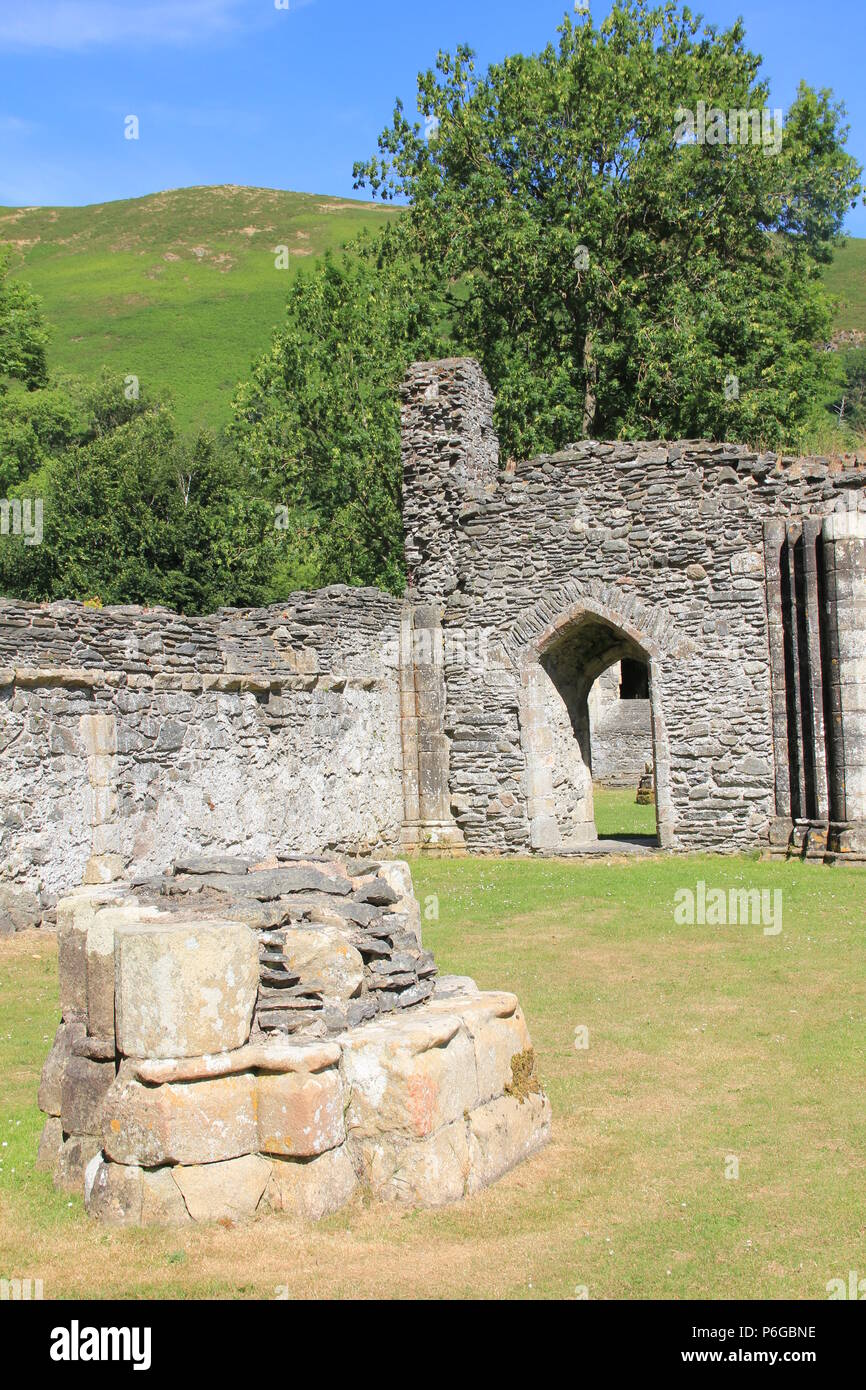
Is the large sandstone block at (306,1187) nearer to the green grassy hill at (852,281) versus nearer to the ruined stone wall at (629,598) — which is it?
the ruined stone wall at (629,598)

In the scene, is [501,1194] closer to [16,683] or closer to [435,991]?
[435,991]

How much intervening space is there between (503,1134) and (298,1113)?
1.04 m

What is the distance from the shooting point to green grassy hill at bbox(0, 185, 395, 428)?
6344cm

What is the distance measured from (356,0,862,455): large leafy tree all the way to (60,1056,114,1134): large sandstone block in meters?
20.0

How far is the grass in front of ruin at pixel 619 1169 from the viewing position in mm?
4406

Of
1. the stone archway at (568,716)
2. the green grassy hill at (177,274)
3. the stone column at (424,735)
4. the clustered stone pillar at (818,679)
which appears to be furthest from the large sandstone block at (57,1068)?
the green grassy hill at (177,274)

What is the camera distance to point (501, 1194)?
5.13 metres

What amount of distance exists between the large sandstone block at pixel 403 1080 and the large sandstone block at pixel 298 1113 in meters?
0.15

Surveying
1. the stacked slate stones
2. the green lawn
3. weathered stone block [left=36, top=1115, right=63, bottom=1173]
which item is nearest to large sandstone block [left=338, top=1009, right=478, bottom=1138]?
the stacked slate stones

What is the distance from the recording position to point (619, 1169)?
5422mm

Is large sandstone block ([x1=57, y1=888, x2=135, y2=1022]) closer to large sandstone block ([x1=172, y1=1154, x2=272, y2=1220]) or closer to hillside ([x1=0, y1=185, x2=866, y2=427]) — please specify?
large sandstone block ([x1=172, y1=1154, x2=272, y2=1220])

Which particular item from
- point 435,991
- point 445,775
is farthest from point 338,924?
point 445,775

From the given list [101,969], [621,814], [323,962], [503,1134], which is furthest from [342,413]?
[503,1134]
